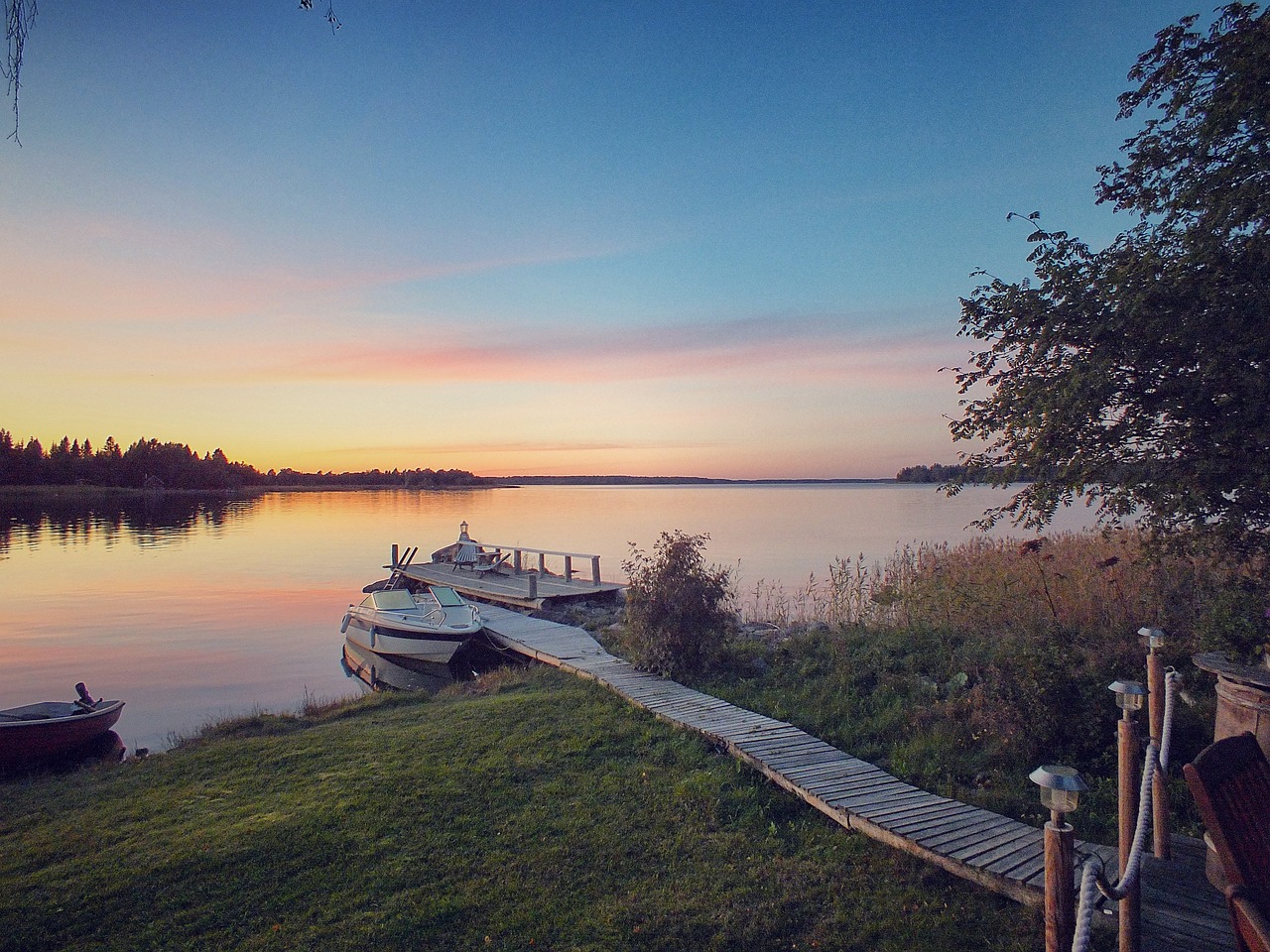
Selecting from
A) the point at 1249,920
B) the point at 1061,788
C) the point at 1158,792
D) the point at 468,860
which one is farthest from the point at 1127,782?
the point at 468,860

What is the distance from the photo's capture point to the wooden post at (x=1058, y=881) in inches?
124

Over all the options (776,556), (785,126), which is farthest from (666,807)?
(776,556)

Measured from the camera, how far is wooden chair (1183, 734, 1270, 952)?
2451mm

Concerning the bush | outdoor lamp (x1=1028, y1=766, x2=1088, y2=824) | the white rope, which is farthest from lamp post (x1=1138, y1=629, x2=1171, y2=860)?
the bush

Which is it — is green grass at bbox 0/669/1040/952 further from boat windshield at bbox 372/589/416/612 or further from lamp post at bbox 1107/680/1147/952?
boat windshield at bbox 372/589/416/612

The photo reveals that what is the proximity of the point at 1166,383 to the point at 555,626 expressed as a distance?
487 inches

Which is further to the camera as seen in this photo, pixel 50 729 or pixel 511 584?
pixel 511 584

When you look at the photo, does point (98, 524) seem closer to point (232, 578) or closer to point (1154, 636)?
point (232, 578)

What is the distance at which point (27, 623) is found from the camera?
22.4 meters

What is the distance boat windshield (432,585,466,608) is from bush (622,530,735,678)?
6.53 metres

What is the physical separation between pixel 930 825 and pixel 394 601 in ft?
44.8

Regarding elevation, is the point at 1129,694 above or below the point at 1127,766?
above

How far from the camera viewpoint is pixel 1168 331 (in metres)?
5.88

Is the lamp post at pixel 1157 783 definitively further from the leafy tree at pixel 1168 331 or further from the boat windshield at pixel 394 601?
the boat windshield at pixel 394 601
